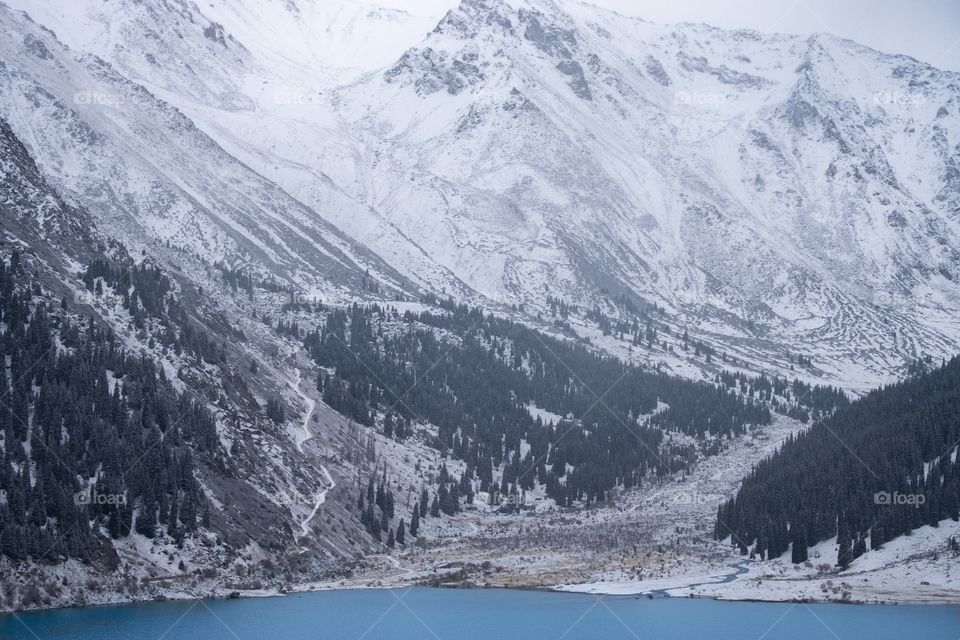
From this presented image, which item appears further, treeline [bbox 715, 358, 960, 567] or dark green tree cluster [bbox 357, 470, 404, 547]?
dark green tree cluster [bbox 357, 470, 404, 547]

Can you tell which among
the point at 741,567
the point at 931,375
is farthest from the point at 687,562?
the point at 931,375

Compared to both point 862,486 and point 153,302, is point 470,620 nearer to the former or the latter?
point 862,486

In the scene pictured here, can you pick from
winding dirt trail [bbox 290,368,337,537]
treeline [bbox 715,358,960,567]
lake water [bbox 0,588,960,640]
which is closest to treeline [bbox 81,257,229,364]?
→ winding dirt trail [bbox 290,368,337,537]

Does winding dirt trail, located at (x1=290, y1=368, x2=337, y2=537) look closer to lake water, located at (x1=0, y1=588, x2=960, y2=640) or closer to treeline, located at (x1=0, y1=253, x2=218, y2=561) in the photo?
treeline, located at (x1=0, y1=253, x2=218, y2=561)

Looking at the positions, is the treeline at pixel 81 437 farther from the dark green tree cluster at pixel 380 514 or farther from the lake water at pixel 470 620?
the dark green tree cluster at pixel 380 514

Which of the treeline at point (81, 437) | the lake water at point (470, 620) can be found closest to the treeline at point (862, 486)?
the lake water at point (470, 620)

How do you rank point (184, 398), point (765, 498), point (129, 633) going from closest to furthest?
point (129, 633)
point (184, 398)
point (765, 498)

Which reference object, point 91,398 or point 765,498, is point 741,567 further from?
point 91,398
